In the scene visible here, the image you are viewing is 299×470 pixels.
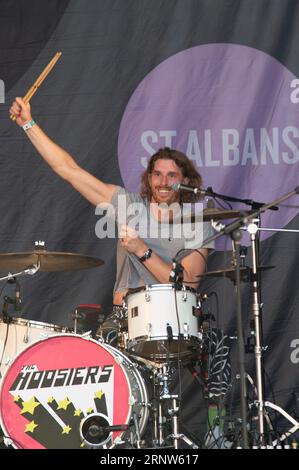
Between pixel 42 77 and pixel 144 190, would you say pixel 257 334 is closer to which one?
pixel 144 190

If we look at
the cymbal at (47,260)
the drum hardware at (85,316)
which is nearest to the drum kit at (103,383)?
the drum hardware at (85,316)

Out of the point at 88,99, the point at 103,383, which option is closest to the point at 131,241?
the point at 103,383

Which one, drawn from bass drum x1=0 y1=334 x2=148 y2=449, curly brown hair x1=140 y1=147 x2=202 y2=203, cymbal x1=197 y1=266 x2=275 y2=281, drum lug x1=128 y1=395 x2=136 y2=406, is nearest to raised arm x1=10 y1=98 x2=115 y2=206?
curly brown hair x1=140 y1=147 x2=202 y2=203

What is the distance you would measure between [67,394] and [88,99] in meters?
2.10

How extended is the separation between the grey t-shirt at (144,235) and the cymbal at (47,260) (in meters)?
0.33

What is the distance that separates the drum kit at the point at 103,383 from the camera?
14.9ft

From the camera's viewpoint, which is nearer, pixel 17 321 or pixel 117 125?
pixel 17 321

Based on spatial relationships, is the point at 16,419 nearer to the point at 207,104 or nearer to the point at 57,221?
the point at 57,221

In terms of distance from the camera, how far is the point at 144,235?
5.56 m

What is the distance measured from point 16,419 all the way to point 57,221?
1592 mm

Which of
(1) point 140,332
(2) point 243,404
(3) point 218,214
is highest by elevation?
(3) point 218,214

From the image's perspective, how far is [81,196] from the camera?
5879mm

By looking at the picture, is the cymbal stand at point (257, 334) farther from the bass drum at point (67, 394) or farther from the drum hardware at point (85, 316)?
the drum hardware at point (85, 316)

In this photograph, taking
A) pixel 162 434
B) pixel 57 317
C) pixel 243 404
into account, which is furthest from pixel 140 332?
pixel 57 317
